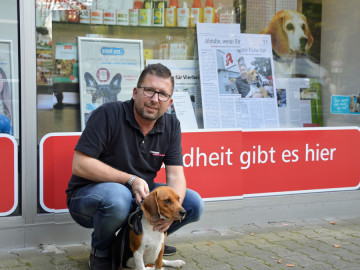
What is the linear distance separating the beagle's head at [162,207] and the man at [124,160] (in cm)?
8

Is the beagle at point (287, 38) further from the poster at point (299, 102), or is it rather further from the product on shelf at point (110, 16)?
the product on shelf at point (110, 16)

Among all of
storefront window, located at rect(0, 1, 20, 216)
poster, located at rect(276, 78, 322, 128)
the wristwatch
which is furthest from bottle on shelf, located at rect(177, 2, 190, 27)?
the wristwatch

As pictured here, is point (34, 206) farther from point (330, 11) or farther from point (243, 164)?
point (330, 11)

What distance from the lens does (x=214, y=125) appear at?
4.98 m

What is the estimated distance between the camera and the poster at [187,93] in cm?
496

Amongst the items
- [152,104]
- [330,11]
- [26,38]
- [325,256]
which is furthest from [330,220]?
[26,38]

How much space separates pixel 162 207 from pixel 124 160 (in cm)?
50

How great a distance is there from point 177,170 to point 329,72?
2738 mm

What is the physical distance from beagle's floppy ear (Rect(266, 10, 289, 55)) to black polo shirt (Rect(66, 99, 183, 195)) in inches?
86.1

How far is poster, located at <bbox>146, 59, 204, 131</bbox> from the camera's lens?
16.3 feet

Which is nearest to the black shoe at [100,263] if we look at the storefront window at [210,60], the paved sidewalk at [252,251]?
the paved sidewalk at [252,251]

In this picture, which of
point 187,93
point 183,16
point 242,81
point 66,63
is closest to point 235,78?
point 242,81

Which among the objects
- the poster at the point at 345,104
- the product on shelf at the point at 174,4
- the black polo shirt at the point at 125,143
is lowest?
the black polo shirt at the point at 125,143

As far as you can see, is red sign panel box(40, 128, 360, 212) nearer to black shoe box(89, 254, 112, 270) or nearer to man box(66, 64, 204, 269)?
man box(66, 64, 204, 269)
